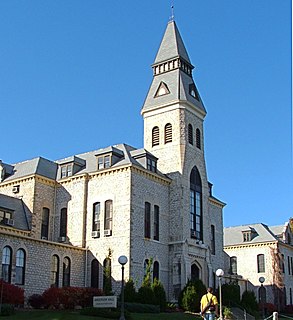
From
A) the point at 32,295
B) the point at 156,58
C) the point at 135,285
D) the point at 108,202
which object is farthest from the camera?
the point at 156,58

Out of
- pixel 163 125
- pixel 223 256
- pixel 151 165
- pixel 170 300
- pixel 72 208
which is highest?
pixel 163 125

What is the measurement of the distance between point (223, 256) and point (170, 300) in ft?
38.1

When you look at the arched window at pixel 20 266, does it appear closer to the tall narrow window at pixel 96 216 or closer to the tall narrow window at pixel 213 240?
the tall narrow window at pixel 96 216

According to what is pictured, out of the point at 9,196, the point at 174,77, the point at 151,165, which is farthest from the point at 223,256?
the point at 9,196

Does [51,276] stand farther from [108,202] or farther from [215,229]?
[215,229]

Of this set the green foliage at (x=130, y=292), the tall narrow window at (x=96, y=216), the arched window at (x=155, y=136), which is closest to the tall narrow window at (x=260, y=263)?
the arched window at (x=155, y=136)

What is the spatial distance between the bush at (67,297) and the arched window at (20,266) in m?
2.01

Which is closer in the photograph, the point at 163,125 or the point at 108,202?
the point at 108,202

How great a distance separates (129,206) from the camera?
137 ft

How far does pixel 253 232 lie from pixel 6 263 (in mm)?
40133

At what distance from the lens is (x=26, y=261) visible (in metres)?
37.6

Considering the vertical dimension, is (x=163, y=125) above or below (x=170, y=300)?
above

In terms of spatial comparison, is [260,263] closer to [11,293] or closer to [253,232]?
[253,232]

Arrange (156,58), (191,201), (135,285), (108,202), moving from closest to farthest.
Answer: (135,285)
(108,202)
(191,201)
(156,58)
